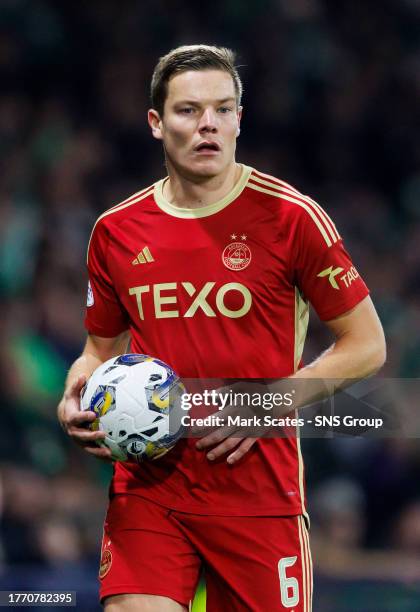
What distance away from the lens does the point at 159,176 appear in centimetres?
902

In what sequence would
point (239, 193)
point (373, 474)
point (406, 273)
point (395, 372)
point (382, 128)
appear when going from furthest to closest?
point (382, 128), point (406, 273), point (395, 372), point (373, 474), point (239, 193)

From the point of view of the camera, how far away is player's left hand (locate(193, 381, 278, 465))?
152 inches

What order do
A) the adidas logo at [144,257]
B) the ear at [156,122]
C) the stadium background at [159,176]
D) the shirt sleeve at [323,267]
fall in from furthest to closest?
the stadium background at [159,176], the ear at [156,122], the adidas logo at [144,257], the shirt sleeve at [323,267]

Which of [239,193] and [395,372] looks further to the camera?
[395,372]

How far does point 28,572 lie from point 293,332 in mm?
2312

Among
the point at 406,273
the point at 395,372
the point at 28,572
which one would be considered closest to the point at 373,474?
the point at 395,372

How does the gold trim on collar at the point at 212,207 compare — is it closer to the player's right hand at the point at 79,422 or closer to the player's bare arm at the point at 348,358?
the player's bare arm at the point at 348,358

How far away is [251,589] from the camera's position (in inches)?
151

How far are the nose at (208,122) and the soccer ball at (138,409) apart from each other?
2.70 feet

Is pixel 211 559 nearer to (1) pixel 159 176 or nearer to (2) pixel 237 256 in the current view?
(2) pixel 237 256

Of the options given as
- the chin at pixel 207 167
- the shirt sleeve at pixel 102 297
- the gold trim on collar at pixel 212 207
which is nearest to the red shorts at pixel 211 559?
the shirt sleeve at pixel 102 297

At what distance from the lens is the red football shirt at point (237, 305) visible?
3924 mm

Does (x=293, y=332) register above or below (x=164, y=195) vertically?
below

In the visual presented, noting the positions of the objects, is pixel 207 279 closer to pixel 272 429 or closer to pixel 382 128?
pixel 272 429
